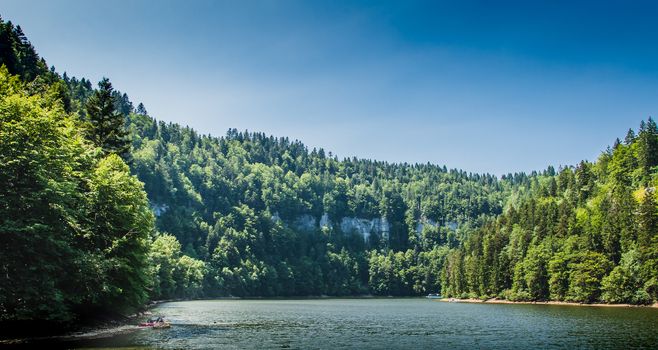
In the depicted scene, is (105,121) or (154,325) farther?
(105,121)

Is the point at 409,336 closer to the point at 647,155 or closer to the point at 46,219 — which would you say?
the point at 46,219

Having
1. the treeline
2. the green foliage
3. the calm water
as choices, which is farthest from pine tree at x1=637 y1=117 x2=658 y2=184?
the green foliage

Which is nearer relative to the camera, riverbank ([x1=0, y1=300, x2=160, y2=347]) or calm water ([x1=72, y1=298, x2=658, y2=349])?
riverbank ([x1=0, y1=300, x2=160, y2=347])

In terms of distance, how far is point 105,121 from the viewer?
73.1 metres

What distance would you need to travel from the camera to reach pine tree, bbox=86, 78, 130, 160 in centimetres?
7211

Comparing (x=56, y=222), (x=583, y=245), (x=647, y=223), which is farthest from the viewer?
(x=583, y=245)

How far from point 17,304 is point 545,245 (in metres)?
134

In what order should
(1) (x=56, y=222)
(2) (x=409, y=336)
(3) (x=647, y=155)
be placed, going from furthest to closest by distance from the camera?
(3) (x=647, y=155) < (2) (x=409, y=336) < (1) (x=56, y=222)

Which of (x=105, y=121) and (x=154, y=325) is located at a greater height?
(x=105, y=121)

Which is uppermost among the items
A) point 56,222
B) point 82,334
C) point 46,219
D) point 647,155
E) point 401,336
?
point 647,155

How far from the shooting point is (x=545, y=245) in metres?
150

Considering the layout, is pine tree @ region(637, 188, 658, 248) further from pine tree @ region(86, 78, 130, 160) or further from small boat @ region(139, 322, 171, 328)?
pine tree @ region(86, 78, 130, 160)

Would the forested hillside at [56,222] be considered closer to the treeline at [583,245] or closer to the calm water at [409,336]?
the calm water at [409,336]

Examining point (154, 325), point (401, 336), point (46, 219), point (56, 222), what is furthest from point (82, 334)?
point (401, 336)
